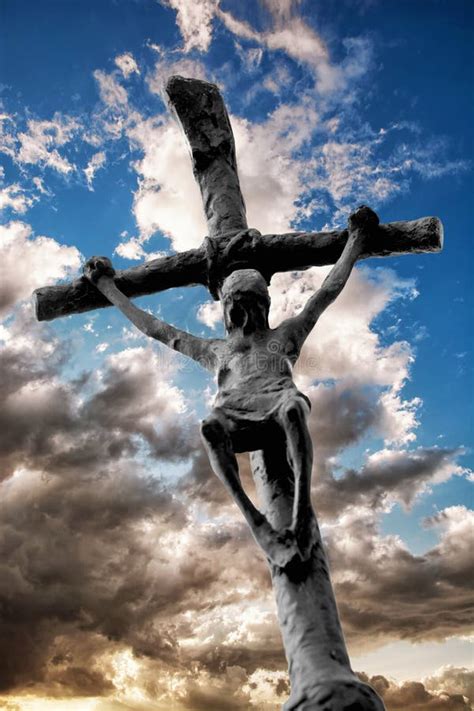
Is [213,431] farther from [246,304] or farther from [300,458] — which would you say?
[246,304]

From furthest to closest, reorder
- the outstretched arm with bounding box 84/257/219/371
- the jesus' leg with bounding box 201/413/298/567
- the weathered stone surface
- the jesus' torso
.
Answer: the weathered stone surface
the outstretched arm with bounding box 84/257/219/371
the jesus' torso
the jesus' leg with bounding box 201/413/298/567

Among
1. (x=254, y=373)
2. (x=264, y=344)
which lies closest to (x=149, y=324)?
(x=264, y=344)

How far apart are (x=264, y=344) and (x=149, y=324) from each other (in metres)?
1.02

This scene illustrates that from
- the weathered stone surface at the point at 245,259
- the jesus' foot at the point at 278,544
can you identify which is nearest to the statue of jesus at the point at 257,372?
the jesus' foot at the point at 278,544

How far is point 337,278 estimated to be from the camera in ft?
13.4

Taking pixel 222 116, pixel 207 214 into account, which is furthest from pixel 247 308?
pixel 222 116

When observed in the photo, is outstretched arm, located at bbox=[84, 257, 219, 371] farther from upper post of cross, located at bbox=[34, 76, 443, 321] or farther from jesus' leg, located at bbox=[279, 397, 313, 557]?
jesus' leg, located at bbox=[279, 397, 313, 557]

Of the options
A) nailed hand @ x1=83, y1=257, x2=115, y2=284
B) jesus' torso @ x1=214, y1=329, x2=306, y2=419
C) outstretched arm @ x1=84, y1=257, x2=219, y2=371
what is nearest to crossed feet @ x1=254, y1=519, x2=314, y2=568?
jesus' torso @ x1=214, y1=329, x2=306, y2=419

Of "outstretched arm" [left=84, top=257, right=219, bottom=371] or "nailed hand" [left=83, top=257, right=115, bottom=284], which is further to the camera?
"nailed hand" [left=83, top=257, right=115, bottom=284]

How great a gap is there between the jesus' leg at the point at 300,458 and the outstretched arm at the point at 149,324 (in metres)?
0.96

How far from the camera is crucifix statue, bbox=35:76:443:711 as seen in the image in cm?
251

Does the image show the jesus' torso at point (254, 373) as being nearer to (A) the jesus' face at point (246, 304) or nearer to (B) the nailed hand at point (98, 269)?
(A) the jesus' face at point (246, 304)

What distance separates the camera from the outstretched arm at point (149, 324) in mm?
3764

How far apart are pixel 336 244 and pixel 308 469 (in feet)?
7.54
